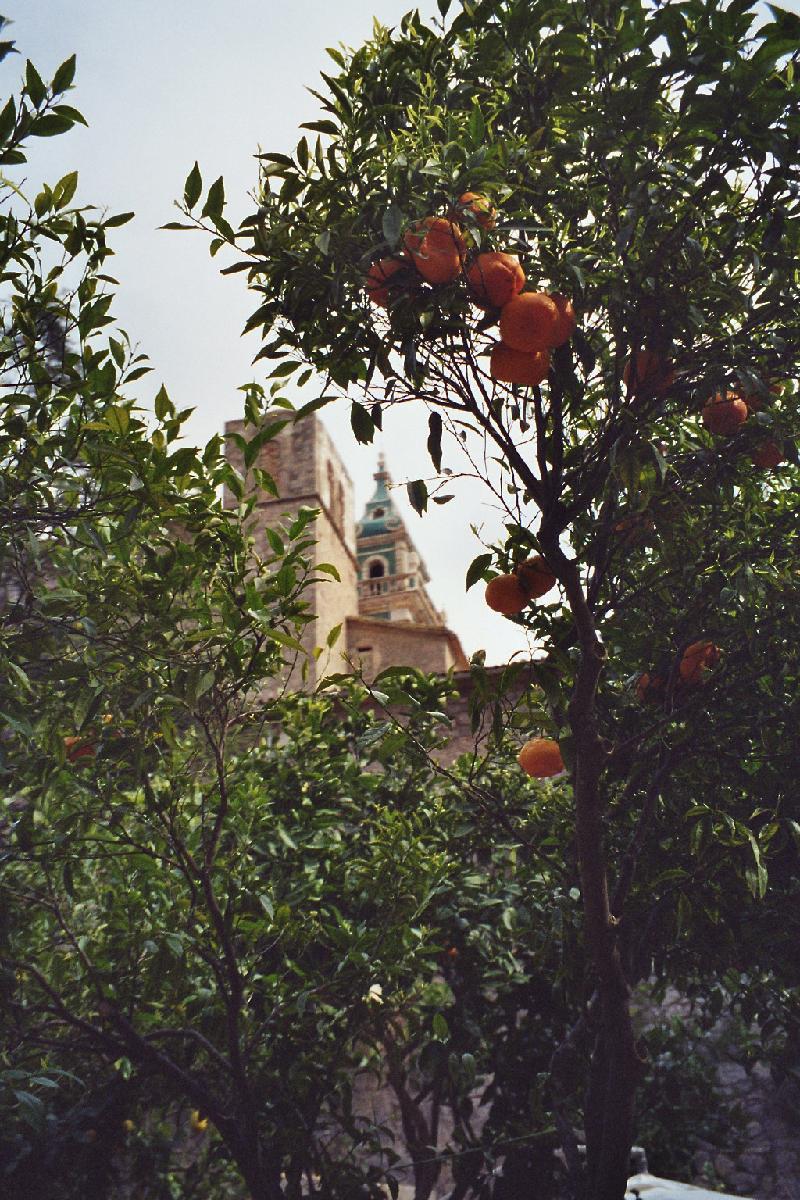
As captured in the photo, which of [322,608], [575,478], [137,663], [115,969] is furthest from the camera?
[322,608]

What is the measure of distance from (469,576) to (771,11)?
4.63 ft

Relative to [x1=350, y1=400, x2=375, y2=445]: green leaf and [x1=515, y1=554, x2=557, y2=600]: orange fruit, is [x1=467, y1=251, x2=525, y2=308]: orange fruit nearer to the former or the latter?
[x1=350, y1=400, x2=375, y2=445]: green leaf

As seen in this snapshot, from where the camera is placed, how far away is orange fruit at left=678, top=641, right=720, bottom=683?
3156 millimetres

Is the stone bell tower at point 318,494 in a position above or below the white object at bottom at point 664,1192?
above

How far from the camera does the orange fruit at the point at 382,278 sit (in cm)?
220

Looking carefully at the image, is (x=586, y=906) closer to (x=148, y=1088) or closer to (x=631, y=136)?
(x=631, y=136)

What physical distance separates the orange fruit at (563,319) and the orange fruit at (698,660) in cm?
128

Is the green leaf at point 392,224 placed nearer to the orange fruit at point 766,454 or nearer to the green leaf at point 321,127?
the green leaf at point 321,127

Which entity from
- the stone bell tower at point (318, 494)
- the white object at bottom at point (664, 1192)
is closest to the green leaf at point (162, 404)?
the white object at bottom at point (664, 1192)

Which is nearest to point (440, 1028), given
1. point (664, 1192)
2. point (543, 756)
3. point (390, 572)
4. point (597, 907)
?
point (664, 1192)

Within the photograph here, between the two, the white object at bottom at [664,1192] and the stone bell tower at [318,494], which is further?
the stone bell tower at [318,494]

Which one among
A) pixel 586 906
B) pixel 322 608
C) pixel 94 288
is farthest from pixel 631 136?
pixel 322 608

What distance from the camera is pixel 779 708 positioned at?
134 inches

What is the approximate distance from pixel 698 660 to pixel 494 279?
154 cm
